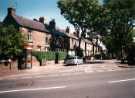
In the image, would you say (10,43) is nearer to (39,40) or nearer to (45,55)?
(45,55)

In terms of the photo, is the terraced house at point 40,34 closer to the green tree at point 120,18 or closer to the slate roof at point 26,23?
the slate roof at point 26,23

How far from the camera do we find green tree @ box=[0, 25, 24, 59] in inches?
1292

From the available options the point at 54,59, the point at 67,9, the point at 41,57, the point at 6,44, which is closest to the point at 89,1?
the point at 67,9

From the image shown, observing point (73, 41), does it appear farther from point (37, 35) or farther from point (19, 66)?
point (19, 66)

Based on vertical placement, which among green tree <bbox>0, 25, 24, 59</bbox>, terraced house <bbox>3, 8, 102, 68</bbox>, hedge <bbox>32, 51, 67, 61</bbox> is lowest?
hedge <bbox>32, 51, 67, 61</bbox>

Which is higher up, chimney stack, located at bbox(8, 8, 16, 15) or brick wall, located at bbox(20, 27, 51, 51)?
chimney stack, located at bbox(8, 8, 16, 15)

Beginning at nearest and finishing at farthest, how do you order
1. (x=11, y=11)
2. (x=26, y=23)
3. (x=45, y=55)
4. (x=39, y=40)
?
(x=45, y=55) → (x=11, y=11) → (x=26, y=23) → (x=39, y=40)

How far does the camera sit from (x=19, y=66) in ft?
108

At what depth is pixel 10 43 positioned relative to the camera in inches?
1307

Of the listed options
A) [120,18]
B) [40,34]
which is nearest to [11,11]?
[40,34]

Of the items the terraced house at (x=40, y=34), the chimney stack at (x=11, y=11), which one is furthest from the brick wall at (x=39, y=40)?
the chimney stack at (x=11, y=11)

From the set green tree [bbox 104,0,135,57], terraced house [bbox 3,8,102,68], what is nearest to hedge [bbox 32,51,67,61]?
terraced house [bbox 3,8,102,68]

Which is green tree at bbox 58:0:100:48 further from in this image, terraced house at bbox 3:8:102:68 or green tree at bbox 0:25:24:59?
green tree at bbox 0:25:24:59

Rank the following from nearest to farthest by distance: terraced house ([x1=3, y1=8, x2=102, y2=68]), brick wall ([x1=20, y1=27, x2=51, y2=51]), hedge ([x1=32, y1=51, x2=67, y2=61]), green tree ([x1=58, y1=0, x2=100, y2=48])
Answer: hedge ([x1=32, y1=51, x2=67, y2=61])
terraced house ([x1=3, y1=8, x2=102, y2=68])
brick wall ([x1=20, y1=27, x2=51, y2=51])
green tree ([x1=58, y1=0, x2=100, y2=48])
